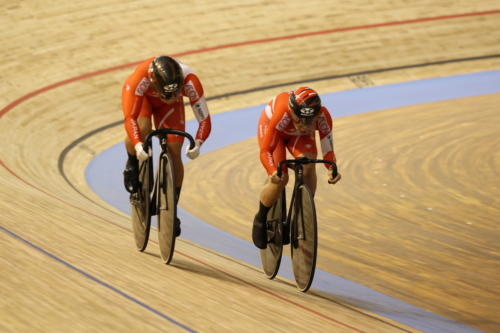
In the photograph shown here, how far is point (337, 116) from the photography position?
7.25 meters

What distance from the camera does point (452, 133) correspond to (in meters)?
6.39

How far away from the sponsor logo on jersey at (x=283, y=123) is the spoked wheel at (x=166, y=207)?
0.51m

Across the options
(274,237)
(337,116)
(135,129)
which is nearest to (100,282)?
(135,129)

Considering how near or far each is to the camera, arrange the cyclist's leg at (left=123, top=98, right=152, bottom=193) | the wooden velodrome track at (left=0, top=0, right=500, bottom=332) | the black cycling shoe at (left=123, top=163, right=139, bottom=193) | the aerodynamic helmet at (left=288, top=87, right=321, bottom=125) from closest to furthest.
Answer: the wooden velodrome track at (left=0, top=0, right=500, bottom=332)
the aerodynamic helmet at (left=288, top=87, right=321, bottom=125)
the cyclist's leg at (left=123, top=98, right=152, bottom=193)
the black cycling shoe at (left=123, top=163, right=139, bottom=193)

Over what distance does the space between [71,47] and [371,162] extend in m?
3.90

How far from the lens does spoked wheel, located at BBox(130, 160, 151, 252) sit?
331cm

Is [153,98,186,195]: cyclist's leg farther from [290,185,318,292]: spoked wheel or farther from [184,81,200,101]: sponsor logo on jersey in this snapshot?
[290,185,318,292]: spoked wheel

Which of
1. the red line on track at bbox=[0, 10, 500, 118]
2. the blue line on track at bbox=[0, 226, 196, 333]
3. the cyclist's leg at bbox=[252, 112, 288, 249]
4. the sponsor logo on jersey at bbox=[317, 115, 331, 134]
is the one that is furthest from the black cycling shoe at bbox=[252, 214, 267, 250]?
the red line on track at bbox=[0, 10, 500, 118]

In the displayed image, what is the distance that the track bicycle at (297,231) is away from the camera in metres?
2.98

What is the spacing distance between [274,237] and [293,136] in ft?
1.69

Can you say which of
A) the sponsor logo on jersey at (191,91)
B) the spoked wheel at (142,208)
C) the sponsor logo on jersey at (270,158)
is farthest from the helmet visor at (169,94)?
the sponsor logo on jersey at (270,158)

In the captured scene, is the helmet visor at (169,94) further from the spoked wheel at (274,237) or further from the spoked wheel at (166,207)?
the spoked wheel at (274,237)

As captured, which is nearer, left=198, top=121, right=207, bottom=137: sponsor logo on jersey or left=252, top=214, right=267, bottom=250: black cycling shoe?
left=198, top=121, right=207, bottom=137: sponsor logo on jersey

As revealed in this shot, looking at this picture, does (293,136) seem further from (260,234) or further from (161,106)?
(161,106)
